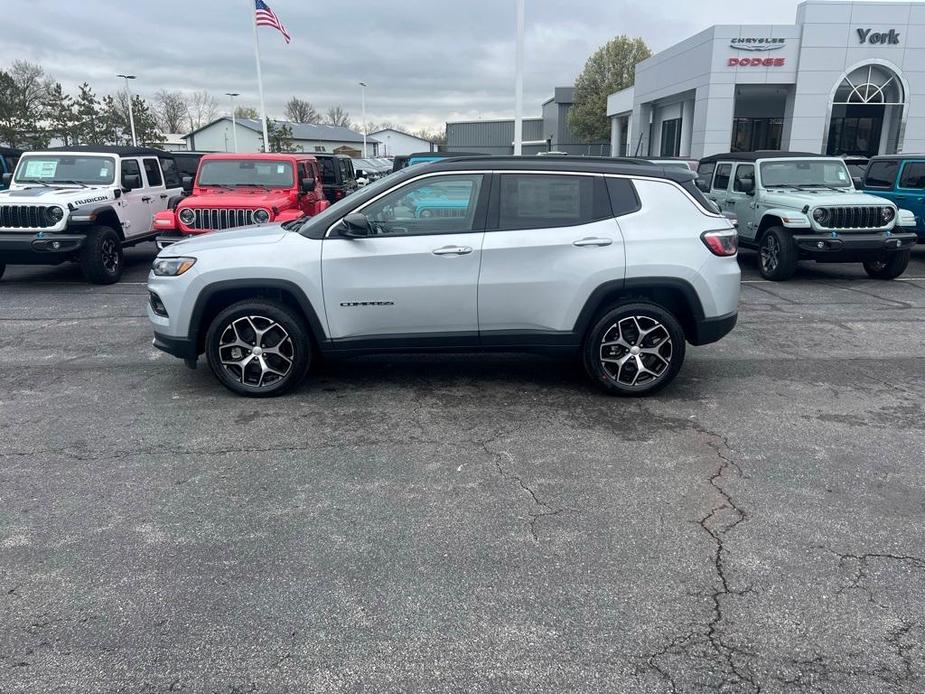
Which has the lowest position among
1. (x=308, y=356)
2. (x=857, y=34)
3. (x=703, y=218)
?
(x=308, y=356)

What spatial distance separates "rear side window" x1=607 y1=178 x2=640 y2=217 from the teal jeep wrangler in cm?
640

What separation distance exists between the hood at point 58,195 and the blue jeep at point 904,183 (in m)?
13.5

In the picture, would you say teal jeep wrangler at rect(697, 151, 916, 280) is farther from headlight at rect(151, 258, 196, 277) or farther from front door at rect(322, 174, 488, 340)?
headlight at rect(151, 258, 196, 277)

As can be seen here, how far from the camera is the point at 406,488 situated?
4168 mm

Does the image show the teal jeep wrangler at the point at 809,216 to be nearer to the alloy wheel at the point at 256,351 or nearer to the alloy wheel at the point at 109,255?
the alloy wheel at the point at 256,351

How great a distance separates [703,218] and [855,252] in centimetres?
653

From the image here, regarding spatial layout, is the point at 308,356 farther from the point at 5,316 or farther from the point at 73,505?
the point at 5,316

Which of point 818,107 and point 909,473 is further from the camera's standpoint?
point 818,107

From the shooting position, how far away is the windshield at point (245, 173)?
37.0ft

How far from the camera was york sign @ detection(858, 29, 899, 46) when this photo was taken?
27.8 m

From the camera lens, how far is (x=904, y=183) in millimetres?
13352

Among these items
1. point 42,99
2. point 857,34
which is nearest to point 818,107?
point 857,34

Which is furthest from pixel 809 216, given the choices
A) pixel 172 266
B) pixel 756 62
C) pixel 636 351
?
pixel 756 62

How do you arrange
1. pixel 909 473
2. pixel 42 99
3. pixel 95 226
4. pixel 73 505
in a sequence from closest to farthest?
pixel 73 505 < pixel 909 473 < pixel 95 226 < pixel 42 99
